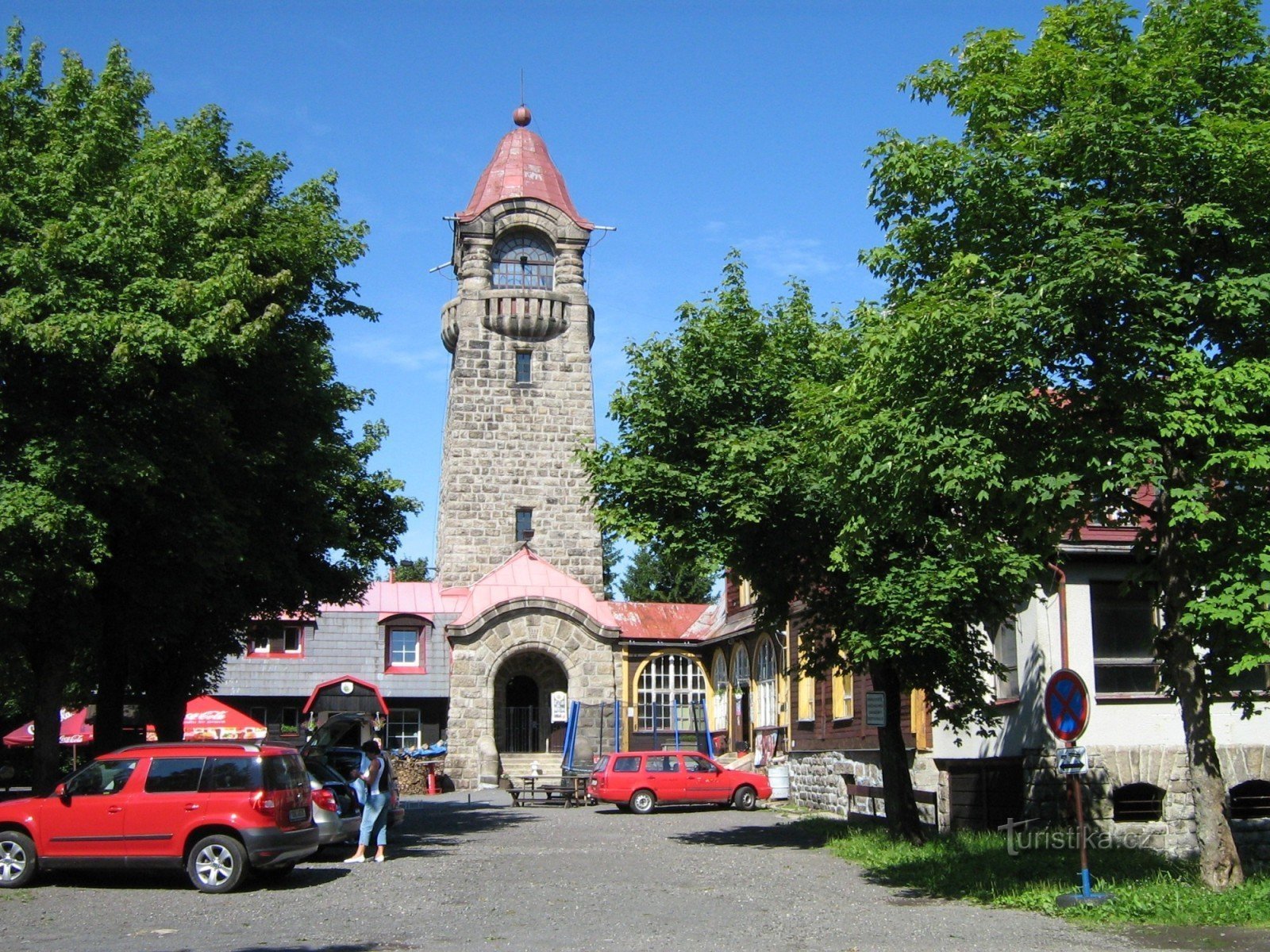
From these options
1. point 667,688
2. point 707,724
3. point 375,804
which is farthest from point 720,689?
point 375,804

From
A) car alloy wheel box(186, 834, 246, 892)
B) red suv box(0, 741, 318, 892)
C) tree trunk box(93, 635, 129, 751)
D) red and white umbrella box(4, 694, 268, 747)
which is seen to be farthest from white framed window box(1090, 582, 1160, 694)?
red and white umbrella box(4, 694, 268, 747)

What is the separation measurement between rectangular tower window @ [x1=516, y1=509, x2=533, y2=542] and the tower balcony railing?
18.6 ft

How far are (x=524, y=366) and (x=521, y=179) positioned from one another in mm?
6445

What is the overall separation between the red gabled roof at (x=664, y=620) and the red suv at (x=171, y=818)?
24.3 metres

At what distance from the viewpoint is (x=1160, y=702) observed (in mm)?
19094

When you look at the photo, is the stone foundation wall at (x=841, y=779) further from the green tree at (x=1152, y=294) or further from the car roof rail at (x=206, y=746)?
the car roof rail at (x=206, y=746)

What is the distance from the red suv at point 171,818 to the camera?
14.2 meters

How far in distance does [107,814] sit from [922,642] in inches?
387

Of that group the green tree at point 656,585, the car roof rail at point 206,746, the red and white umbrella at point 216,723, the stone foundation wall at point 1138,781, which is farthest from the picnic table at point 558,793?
the green tree at point 656,585

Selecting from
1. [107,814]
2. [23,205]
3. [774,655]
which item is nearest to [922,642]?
[107,814]

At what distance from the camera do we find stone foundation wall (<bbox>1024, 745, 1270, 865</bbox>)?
718 inches

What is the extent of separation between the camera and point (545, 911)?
1300 centimetres

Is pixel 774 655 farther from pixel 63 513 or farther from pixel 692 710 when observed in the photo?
pixel 63 513

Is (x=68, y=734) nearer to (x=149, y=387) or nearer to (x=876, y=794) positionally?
(x=149, y=387)
